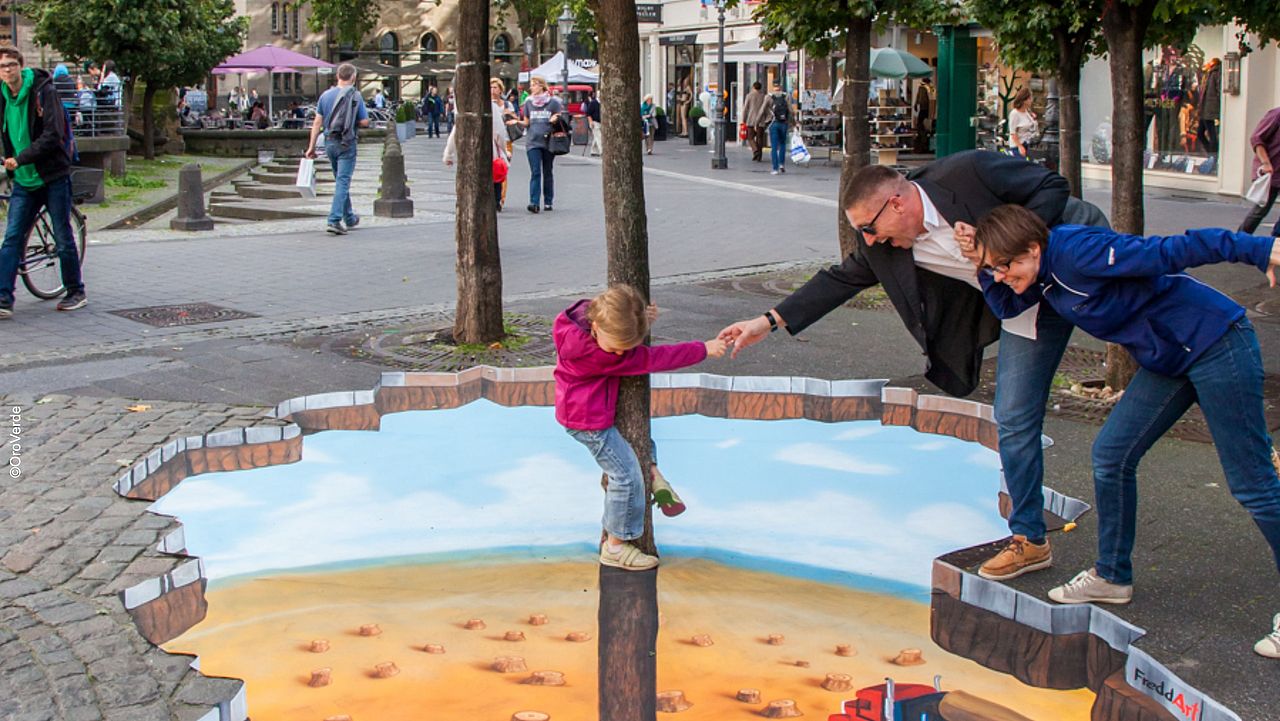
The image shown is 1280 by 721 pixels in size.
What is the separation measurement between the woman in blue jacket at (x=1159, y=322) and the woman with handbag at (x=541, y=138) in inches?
511

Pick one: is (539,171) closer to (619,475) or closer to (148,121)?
(619,475)

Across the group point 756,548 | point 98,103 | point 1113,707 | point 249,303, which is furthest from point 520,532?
point 98,103

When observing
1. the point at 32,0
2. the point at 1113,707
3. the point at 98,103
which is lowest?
the point at 1113,707

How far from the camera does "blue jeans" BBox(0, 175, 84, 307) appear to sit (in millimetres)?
9328

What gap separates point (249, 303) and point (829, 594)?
691 centimetres

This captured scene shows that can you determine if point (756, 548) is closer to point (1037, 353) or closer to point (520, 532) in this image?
point (520, 532)

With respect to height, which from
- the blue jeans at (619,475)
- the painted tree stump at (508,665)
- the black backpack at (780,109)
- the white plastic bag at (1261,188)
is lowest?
the painted tree stump at (508,665)

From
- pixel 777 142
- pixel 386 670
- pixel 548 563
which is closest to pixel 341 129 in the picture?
pixel 548 563

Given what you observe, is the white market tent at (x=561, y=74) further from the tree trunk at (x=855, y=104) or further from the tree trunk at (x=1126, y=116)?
the tree trunk at (x=1126, y=116)

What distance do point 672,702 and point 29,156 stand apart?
23.2ft

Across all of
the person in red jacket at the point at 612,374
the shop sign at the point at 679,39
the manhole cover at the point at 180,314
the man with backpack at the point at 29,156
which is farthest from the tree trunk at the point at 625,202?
the shop sign at the point at 679,39

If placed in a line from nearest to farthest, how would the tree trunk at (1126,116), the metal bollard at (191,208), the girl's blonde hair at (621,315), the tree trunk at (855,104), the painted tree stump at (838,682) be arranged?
the painted tree stump at (838,682)
the girl's blonde hair at (621,315)
the tree trunk at (1126,116)
the tree trunk at (855,104)
the metal bollard at (191,208)

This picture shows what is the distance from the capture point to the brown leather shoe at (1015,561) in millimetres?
4684

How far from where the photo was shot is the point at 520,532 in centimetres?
530
